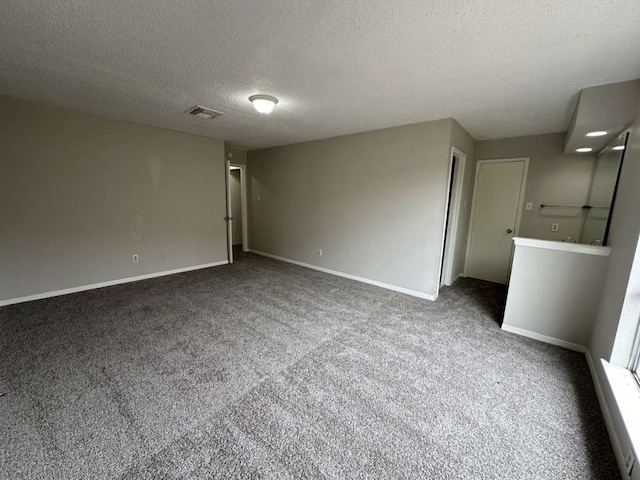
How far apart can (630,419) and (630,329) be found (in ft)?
2.27

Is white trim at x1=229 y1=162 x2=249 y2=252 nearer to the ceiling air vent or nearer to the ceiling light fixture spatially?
the ceiling air vent

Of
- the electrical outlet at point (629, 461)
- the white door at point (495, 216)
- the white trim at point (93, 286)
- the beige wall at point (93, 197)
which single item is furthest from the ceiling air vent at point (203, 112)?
the electrical outlet at point (629, 461)

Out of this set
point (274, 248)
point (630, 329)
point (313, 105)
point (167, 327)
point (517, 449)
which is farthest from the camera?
point (274, 248)

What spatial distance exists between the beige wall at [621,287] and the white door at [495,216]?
1866mm

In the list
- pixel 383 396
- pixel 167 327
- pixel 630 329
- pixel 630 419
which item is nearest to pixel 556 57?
pixel 630 329

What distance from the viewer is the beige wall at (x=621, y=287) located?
179cm

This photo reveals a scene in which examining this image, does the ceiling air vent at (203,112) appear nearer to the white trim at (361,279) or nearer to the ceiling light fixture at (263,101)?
the ceiling light fixture at (263,101)

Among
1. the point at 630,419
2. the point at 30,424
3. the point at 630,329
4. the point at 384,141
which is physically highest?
the point at 384,141

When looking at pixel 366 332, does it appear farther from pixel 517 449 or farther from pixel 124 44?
pixel 124 44

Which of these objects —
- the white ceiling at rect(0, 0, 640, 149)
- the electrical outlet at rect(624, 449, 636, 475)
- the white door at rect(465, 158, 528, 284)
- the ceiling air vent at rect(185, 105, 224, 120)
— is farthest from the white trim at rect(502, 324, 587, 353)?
the ceiling air vent at rect(185, 105, 224, 120)

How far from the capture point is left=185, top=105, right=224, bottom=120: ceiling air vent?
10.6 ft

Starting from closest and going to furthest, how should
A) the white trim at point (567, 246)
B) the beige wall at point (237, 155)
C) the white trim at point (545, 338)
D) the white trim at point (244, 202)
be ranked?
1. the white trim at point (567, 246)
2. the white trim at point (545, 338)
3. the beige wall at point (237, 155)
4. the white trim at point (244, 202)

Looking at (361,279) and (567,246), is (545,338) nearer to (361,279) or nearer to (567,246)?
(567,246)

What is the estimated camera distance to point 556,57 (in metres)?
1.88
